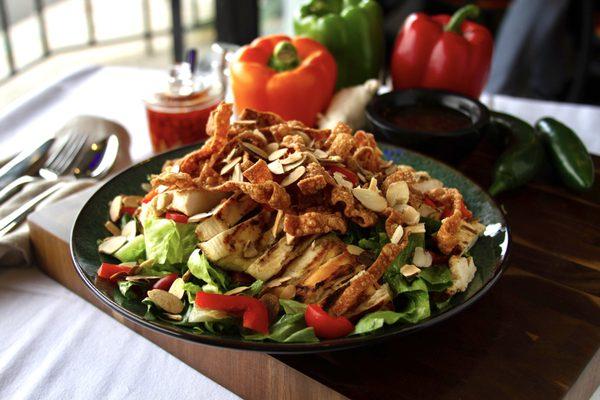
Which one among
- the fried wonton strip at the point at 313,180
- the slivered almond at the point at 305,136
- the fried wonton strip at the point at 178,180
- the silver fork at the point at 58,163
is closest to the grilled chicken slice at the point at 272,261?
the fried wonton strip at the point at 313,180

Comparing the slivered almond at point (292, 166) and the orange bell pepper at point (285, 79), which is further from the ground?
the slivered almond at point (292, 166)

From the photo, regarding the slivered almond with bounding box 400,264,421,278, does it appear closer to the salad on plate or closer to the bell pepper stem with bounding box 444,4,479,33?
the salad on plate

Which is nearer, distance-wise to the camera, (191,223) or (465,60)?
(191,223)

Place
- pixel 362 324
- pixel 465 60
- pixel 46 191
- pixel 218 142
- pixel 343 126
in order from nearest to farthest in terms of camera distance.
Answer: pixel 362 324, pixel 218 142, pixel 343 126, pixel 46 191, pixel 465 60

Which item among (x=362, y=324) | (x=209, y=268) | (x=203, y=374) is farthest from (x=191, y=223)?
(x=362, y=324)

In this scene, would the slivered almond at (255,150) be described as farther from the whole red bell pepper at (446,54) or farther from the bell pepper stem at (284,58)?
the whole red bell pepper at (446,54)

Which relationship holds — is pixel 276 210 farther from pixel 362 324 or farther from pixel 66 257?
pixel 66 257

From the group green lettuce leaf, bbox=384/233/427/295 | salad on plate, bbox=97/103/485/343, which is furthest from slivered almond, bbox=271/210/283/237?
green lettuce leaf, bbox=384/233/427/295
